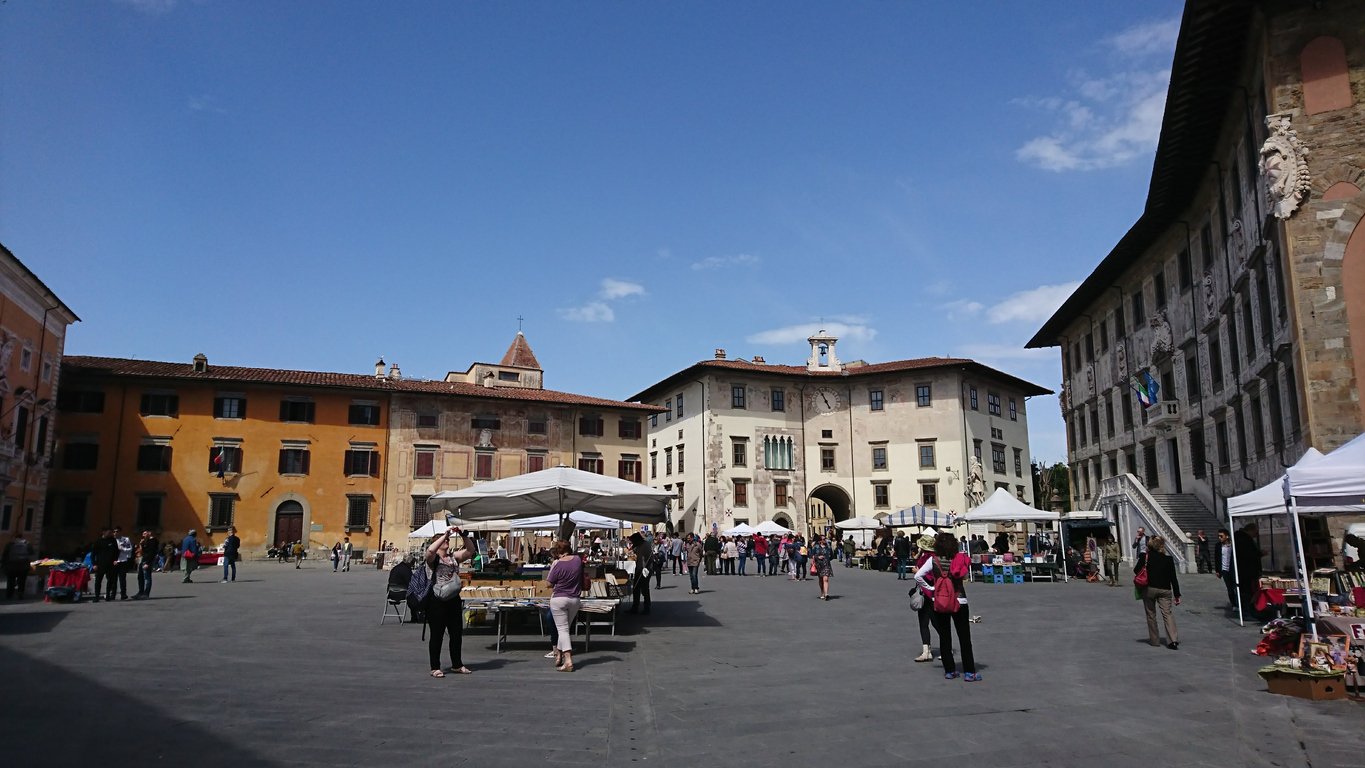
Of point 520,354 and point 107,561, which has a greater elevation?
point 520,354

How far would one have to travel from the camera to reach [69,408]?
3725cm

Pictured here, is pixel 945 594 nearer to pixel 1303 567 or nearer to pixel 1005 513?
pixel 1303 567

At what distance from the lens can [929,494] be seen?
48.7 metres

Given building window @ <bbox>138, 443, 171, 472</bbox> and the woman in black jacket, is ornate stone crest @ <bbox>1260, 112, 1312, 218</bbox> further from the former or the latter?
building window @ <bbox>138, 443, 171, 472</bbox>

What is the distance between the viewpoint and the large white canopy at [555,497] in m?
12.6

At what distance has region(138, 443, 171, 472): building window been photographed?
125 feet

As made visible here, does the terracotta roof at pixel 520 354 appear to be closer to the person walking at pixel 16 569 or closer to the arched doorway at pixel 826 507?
the arched doorway at pixel 826 507

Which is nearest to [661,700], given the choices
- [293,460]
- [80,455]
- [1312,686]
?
[1312,686]

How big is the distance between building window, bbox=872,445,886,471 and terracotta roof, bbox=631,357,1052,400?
4.45 m

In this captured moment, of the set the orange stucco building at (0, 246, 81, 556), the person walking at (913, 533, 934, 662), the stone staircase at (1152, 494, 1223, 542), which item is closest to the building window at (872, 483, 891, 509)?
the stone staircase at (1152, 494, 1223, 542)

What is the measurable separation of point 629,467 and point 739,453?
660cm

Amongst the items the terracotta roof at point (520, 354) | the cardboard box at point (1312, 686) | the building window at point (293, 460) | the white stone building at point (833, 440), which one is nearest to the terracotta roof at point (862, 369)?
the white stone building at point (833, 440)

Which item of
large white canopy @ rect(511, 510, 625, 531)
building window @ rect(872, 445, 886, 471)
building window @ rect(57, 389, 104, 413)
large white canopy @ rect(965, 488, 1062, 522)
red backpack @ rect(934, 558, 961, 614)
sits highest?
building window @ rect(57, 389, 104, 413)

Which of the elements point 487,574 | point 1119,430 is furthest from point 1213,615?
point 1119,430
